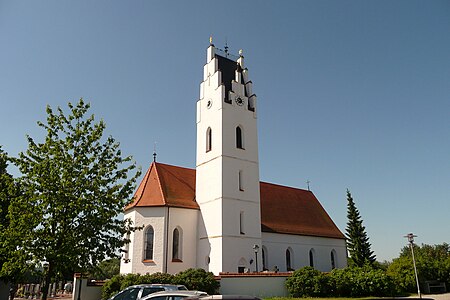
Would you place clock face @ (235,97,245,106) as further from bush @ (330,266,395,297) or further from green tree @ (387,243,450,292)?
green tree @ (387,243,450,292)

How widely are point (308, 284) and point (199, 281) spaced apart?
6549mm

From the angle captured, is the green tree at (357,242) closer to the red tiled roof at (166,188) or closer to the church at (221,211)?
the church at (221,211)

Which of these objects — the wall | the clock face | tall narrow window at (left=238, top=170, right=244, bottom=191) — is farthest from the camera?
the clock face

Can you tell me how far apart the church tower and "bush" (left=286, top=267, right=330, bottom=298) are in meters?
4.91

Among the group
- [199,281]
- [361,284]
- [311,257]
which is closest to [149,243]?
[199,281]

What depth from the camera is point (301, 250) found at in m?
32.6

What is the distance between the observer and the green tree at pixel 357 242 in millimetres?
38281

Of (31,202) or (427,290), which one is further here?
(427,290)

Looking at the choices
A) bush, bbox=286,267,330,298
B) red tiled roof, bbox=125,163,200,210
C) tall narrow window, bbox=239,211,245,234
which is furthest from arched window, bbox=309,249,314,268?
red tiled roof, bbox=125,163,200,210

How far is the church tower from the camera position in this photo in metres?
26.9

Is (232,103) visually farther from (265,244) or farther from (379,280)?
(379,280)

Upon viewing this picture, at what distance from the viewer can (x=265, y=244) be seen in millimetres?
30141

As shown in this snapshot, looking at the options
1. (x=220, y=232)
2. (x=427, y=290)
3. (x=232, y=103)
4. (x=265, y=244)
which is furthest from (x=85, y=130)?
(x=427, y=290)

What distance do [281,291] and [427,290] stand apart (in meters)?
12.3
